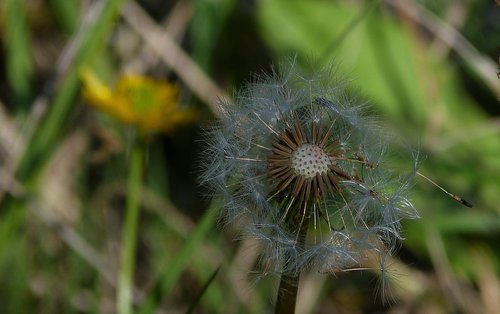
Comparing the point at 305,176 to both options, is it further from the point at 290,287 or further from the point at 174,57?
the point at 174,57

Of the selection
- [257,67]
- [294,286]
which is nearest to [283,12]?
[257,67]

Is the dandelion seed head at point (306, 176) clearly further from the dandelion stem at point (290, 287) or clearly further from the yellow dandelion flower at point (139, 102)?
the yellow dandelion flower at point (139, 102)

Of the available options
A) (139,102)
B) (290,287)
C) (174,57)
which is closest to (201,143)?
(174,57)

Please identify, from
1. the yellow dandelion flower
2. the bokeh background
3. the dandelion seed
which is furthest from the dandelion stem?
the bokeh background

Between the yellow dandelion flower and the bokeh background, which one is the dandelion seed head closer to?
the yellow dandelion flower

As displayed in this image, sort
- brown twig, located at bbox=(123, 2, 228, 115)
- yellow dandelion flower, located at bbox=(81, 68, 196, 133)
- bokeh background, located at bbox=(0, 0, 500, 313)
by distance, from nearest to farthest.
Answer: yellow dandelion flower, located at bbox=(81, 68, 196, 133), bokeh background, located at bbox=(0, 0, 500, 313), brown twig, located at bbox=(123, 2, 228, 115)
